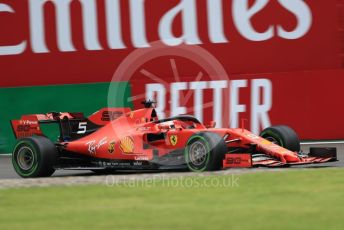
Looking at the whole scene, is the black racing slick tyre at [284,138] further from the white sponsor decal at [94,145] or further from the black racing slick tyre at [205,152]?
the white sponsor decal at [94,145]

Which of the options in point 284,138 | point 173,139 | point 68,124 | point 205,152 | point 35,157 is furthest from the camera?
point 68,124

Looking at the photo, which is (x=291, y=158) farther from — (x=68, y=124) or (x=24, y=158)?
(x=24, y=158)

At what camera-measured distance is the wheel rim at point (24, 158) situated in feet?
45.6

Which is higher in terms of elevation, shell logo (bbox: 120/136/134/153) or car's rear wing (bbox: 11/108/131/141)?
car's rear wing (bbox: 11/108/131/141)

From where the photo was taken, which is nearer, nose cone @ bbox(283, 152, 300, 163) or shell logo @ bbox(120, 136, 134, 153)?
nose cone @ bbox(283, 152, 300, 163)

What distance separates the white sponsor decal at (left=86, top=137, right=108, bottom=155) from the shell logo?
1.35ft

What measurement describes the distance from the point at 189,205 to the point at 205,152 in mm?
3538

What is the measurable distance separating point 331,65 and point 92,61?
554 centimetres

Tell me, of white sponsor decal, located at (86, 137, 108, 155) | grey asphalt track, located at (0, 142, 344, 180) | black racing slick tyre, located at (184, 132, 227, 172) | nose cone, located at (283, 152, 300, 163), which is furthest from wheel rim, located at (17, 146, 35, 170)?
nose cone, located at (283, 152, 300, 163)

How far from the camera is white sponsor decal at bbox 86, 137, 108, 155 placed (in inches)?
548

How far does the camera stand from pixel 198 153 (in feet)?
42.0

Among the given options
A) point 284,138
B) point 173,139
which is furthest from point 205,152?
point 284,138

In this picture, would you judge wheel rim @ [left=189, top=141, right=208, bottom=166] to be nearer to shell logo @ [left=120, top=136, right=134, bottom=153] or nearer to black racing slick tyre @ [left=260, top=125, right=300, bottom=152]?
shell logo @ [left=120, top=136, right=134, bottom=153]

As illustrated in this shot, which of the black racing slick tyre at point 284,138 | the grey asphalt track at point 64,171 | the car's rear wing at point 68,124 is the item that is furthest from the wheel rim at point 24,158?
the black racing slick tyre at point 284,138
